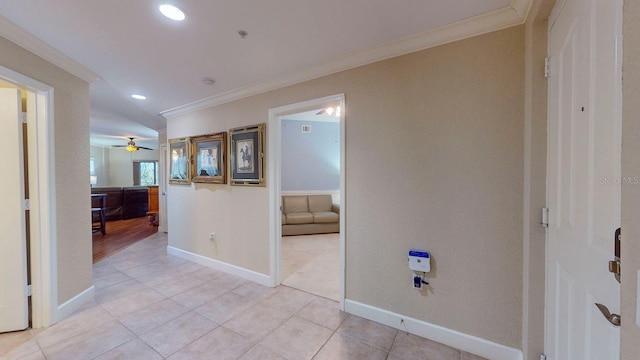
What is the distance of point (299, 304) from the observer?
7.96 ft

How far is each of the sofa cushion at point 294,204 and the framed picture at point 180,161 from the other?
2.32 metres

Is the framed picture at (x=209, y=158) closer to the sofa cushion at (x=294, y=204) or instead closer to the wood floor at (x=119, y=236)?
the wood floor at (x=119, y=236)

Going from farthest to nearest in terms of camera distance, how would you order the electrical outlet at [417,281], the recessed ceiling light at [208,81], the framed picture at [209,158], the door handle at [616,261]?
the framed picture at [209,158] → the recessed ceiling light at [208,81] → the electrical outlet at [417,281] → the door handle at [616,261]

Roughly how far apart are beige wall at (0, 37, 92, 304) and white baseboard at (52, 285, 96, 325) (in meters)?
0.04

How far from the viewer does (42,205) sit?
2.04 m

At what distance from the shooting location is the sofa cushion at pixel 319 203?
5.80 meters

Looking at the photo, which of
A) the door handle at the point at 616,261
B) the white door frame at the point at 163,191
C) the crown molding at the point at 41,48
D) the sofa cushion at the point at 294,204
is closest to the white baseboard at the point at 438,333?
the door handle at the point at 616,261

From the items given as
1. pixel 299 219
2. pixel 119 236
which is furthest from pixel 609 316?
pixel 119 236

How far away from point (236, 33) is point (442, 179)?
6.14 ft

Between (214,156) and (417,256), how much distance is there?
9.06 feet

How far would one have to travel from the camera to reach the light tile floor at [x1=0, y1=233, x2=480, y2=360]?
68.7 inches

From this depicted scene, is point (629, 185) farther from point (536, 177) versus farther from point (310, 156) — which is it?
point (310, 156)

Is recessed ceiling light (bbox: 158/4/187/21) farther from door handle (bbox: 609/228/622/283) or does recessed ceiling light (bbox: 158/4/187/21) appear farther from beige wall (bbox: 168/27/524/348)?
door handle (bbox: 609/228/622/283)

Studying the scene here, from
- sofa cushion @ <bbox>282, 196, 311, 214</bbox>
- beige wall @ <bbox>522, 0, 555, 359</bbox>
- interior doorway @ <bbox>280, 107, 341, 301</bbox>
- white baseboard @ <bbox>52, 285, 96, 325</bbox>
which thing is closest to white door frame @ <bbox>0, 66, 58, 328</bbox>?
white baseboard @ <bbox>52, 285, 96, 325</bbox>
